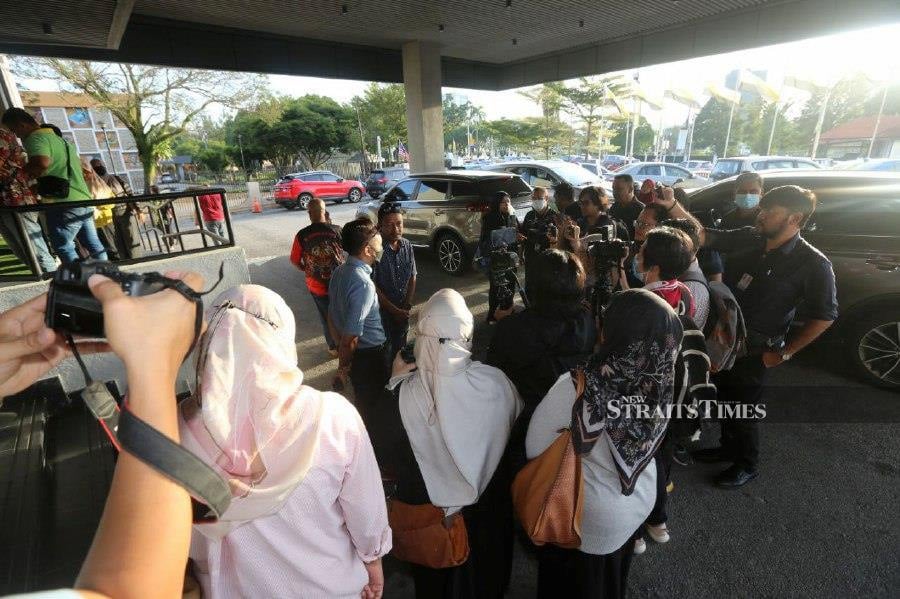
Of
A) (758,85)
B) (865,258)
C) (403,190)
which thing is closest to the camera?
(865,258)

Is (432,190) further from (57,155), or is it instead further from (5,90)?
(5,90)

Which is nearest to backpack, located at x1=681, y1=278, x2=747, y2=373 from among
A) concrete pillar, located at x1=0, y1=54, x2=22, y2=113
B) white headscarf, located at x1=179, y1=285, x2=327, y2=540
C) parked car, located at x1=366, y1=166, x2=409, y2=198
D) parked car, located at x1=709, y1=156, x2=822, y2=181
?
white headscarf, located at x1=179, y1=285, x2=327, y2=540

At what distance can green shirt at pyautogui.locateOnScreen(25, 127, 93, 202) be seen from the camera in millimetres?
3865

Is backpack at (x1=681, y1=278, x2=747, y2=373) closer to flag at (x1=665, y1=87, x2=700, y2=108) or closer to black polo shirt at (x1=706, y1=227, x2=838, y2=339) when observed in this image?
black polo shirt at (x1=706, y1=227, x2=838, y2=339)

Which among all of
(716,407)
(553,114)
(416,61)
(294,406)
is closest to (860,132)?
(553,114)

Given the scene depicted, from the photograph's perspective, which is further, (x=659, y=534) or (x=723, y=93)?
(x=723, y=93)

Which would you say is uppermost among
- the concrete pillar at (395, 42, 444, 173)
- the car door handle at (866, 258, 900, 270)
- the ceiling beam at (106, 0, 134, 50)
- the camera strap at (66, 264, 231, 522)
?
the ceiling beam at (106, 0, 134, 50)

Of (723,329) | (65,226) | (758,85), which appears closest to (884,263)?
(723,329)

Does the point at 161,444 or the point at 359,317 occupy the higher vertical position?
the point at 161,444

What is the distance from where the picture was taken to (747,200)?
423 centimetres

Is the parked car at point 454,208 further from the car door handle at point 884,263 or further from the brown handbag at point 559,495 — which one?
the brown handbag at point 559,495

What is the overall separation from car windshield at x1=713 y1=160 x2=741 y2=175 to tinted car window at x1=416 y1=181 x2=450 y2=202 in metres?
11.8

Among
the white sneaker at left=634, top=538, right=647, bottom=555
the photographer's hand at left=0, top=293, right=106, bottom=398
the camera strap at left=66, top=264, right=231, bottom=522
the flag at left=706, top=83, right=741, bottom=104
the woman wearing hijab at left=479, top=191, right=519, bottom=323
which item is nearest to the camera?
the camera strap at left=66, top=264, right=231, bottom=522

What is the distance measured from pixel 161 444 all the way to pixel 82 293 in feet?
1.00
